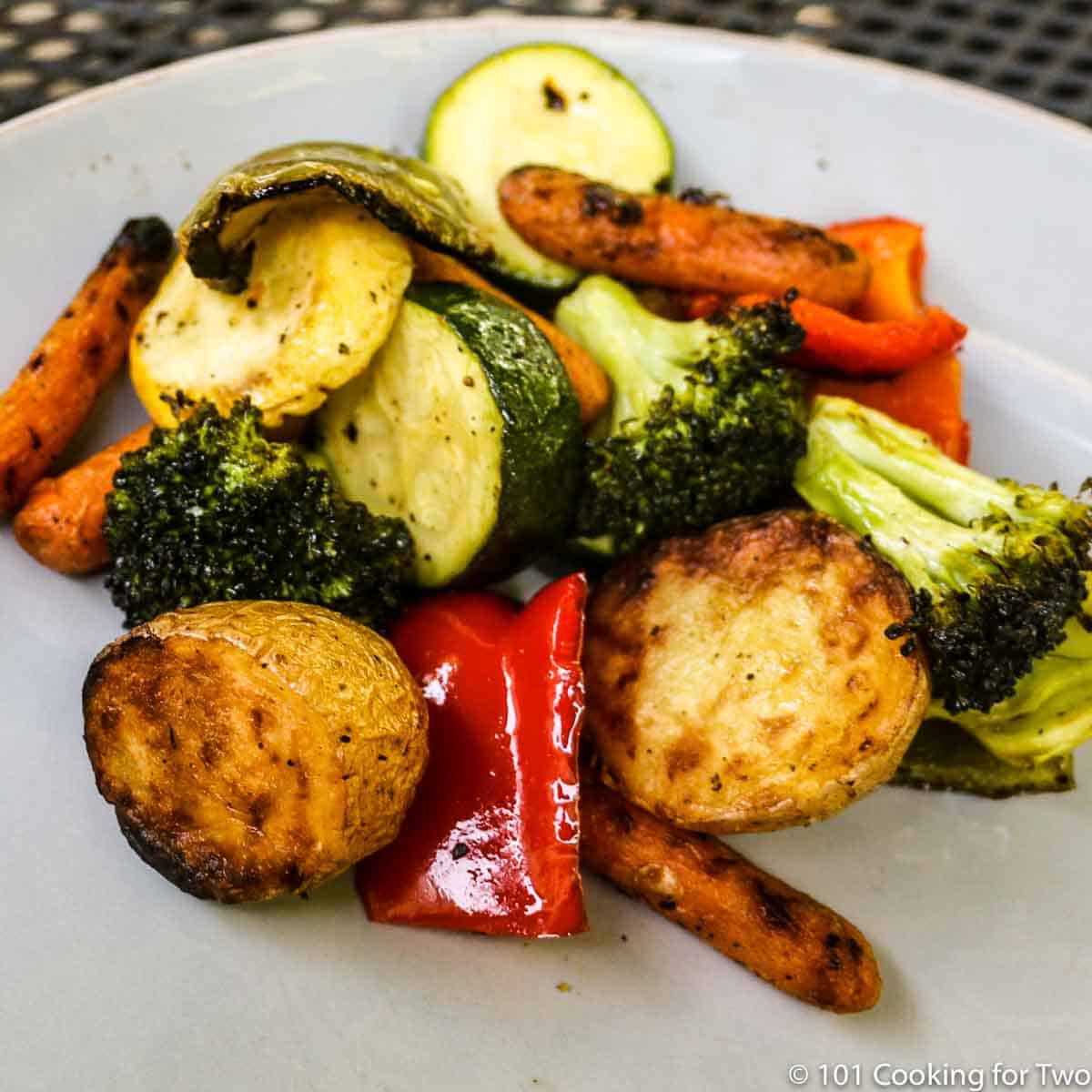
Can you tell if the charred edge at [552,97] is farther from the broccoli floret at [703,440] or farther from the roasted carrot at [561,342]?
the broccoli floret at [703,440]

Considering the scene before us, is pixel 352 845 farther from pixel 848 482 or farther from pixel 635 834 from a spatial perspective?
pixel 848 482

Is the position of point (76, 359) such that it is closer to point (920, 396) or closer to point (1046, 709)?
point (920, 396)

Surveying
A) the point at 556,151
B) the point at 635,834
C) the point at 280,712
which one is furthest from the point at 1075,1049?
the point at 556,151

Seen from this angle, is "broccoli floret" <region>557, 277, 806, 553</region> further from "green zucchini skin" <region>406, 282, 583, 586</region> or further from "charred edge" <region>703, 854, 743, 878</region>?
"charred edge" <region>703, 854, 743, 878</region>

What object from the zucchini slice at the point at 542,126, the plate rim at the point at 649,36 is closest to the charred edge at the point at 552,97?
the zucchini slice at the point at 542,126

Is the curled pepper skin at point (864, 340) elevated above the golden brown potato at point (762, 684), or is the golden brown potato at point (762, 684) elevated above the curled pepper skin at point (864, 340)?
the curled pepper skin at point (864, 340)

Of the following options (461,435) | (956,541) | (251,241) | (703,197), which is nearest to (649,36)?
(703,197)

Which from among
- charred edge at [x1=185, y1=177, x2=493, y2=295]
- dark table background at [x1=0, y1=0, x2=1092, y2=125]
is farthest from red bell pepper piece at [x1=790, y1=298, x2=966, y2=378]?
dark table background at [x1=0, y1=0, x2=1092, y2=125]
